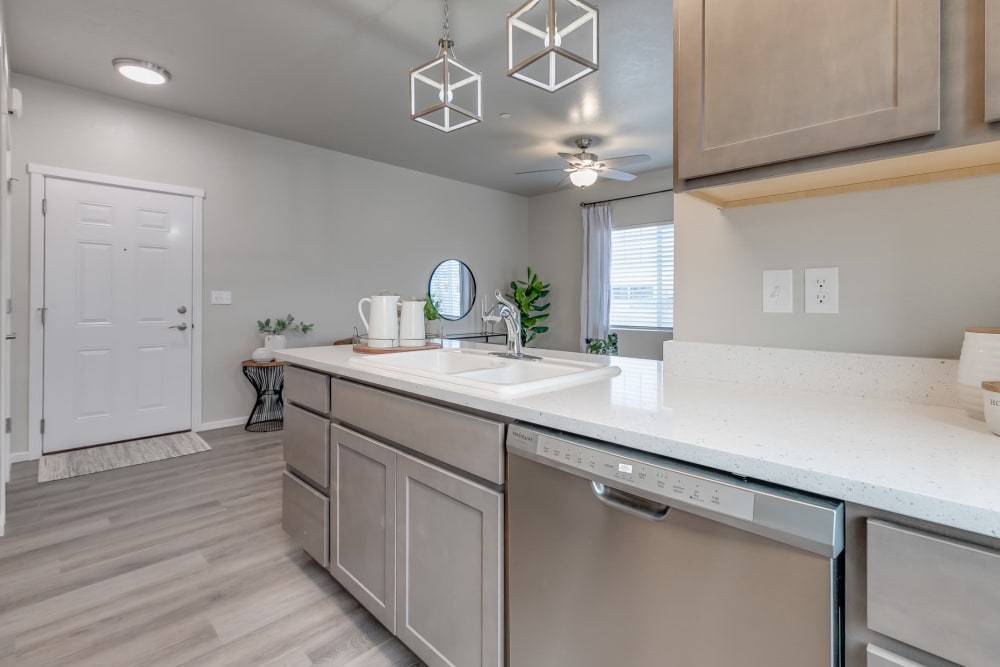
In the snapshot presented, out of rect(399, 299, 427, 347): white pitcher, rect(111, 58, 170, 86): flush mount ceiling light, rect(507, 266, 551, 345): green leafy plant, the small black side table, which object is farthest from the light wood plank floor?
rect(507, 266, 551, 345): green leafy plant

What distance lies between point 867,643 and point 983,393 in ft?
1.75

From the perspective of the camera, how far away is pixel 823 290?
121 centimetres

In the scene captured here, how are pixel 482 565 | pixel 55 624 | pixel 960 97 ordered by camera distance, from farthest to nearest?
pixel 55 624, pixel 482 565, pixel 960 97

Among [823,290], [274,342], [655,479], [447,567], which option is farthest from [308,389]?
[274,342]

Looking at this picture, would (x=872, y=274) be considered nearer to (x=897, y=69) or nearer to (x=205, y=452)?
(x=897, y=69)

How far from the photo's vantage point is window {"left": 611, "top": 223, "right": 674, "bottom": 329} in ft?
17.7

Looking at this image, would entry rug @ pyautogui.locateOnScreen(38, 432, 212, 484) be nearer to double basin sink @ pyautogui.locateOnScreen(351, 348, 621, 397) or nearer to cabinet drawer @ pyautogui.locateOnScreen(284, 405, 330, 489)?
cabinet drawer @ pyautogui.locateOnScreen(284, 405, 330, 489)

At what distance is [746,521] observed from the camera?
0.69 meters

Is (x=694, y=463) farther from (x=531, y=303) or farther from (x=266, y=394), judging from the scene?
(x=531, y=303)

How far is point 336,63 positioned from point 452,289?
126 inches

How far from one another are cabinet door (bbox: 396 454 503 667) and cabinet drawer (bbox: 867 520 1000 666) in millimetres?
693

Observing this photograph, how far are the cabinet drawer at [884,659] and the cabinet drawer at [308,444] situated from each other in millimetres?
1558

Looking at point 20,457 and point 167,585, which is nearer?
point 167,585

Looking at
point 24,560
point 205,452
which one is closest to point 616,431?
point 24,560
